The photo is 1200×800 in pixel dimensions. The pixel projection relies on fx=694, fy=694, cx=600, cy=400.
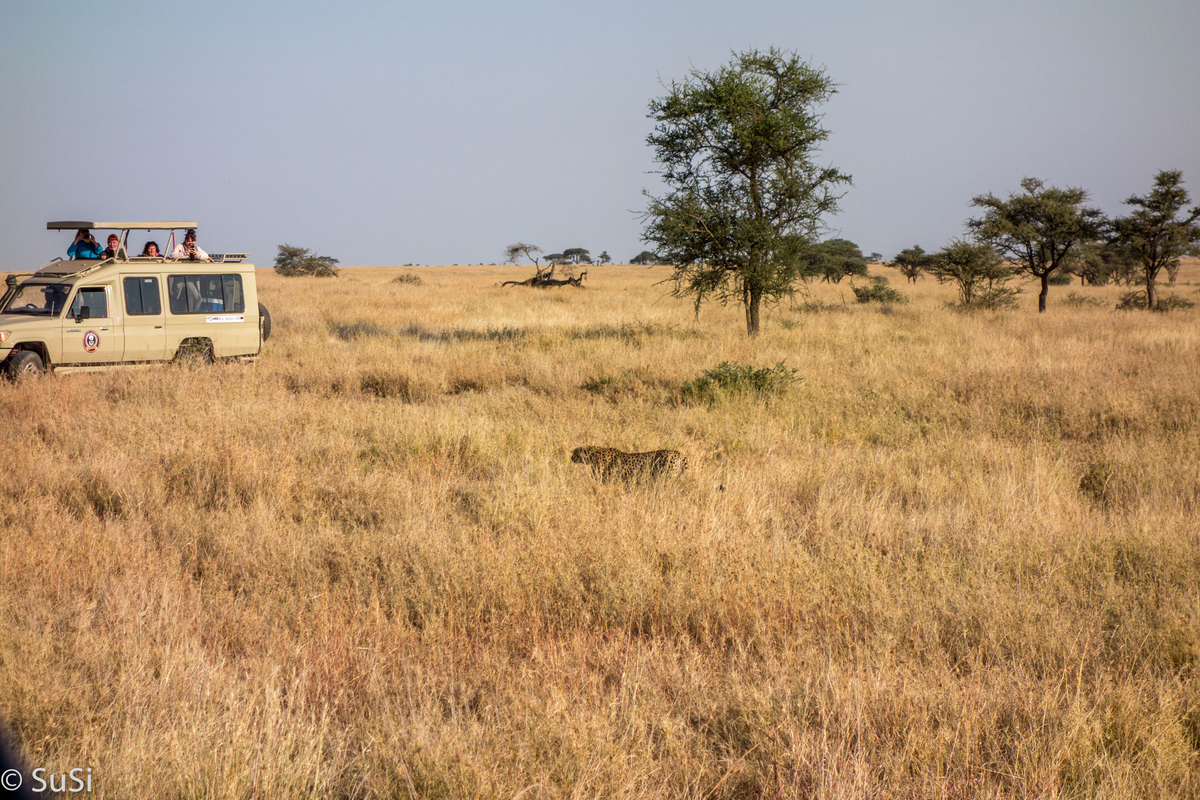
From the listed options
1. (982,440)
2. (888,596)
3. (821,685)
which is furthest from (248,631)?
(982,440)

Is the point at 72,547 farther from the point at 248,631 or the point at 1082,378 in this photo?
the point at 1082,378

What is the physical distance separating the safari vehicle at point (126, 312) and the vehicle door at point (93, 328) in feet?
0.04

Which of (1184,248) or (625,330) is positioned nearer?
(625,330)

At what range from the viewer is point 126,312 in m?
11.2

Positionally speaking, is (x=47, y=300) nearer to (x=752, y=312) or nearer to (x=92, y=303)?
(x=92, y=303)

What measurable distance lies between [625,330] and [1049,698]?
1554 cm

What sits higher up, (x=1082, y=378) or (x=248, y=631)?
(x=1082, y=378)

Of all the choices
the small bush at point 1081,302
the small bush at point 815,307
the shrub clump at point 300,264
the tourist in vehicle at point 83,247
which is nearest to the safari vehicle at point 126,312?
the tourist in vehicle at point 83,247

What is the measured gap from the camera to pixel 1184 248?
2375 centimetres

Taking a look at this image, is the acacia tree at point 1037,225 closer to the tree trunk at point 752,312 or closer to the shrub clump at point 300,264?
the tree trunk at point 752,312

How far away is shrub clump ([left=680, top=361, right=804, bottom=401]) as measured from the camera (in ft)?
32.3

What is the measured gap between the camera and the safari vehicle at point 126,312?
409 inches

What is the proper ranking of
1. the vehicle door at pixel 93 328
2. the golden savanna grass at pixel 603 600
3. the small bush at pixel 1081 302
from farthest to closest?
the small bush at pixel 1081 302 < the vehicle door at pixel 93 328 < the golden savanna grass at pixel 603 600

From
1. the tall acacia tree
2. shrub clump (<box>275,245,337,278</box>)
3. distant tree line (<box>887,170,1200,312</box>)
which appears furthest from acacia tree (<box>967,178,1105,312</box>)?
shrub clump (<box>275,245,337,278</box>)
